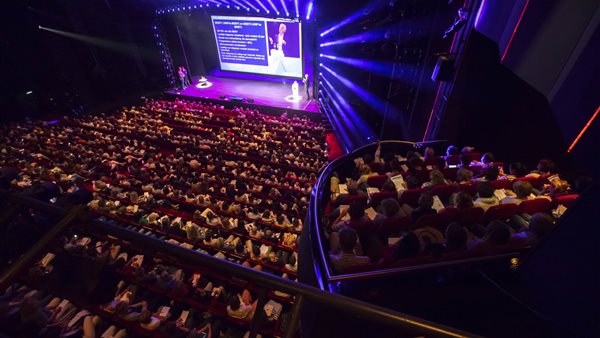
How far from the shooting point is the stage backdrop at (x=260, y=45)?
40.3ft

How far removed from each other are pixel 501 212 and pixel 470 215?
0.40 m

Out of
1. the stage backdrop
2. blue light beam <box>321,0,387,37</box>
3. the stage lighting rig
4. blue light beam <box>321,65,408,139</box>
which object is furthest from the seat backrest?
the stage backdrop

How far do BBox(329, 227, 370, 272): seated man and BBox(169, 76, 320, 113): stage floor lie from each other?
842cm

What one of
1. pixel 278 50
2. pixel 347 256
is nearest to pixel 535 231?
pixel 347 256

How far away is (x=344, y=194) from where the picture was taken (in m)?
4.30

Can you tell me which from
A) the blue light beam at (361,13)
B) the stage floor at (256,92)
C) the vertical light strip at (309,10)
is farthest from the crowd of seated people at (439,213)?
the vertical light strip at (309,10)

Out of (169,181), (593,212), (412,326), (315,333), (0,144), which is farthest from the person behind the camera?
(0,144)

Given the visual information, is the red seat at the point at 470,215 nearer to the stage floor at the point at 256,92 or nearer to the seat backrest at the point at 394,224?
the seat backrest at the point at 394,224

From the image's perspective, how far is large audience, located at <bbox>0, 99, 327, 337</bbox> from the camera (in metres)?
3.20

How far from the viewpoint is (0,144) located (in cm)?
733

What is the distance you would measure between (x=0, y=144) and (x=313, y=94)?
34.8ft

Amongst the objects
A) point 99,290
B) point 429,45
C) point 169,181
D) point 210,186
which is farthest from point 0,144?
point 429,45

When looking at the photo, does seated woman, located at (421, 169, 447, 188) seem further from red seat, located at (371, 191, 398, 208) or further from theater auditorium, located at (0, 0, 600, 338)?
red seat, located at (371, 191, 398, 208)

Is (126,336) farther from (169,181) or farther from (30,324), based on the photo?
(169,181)
